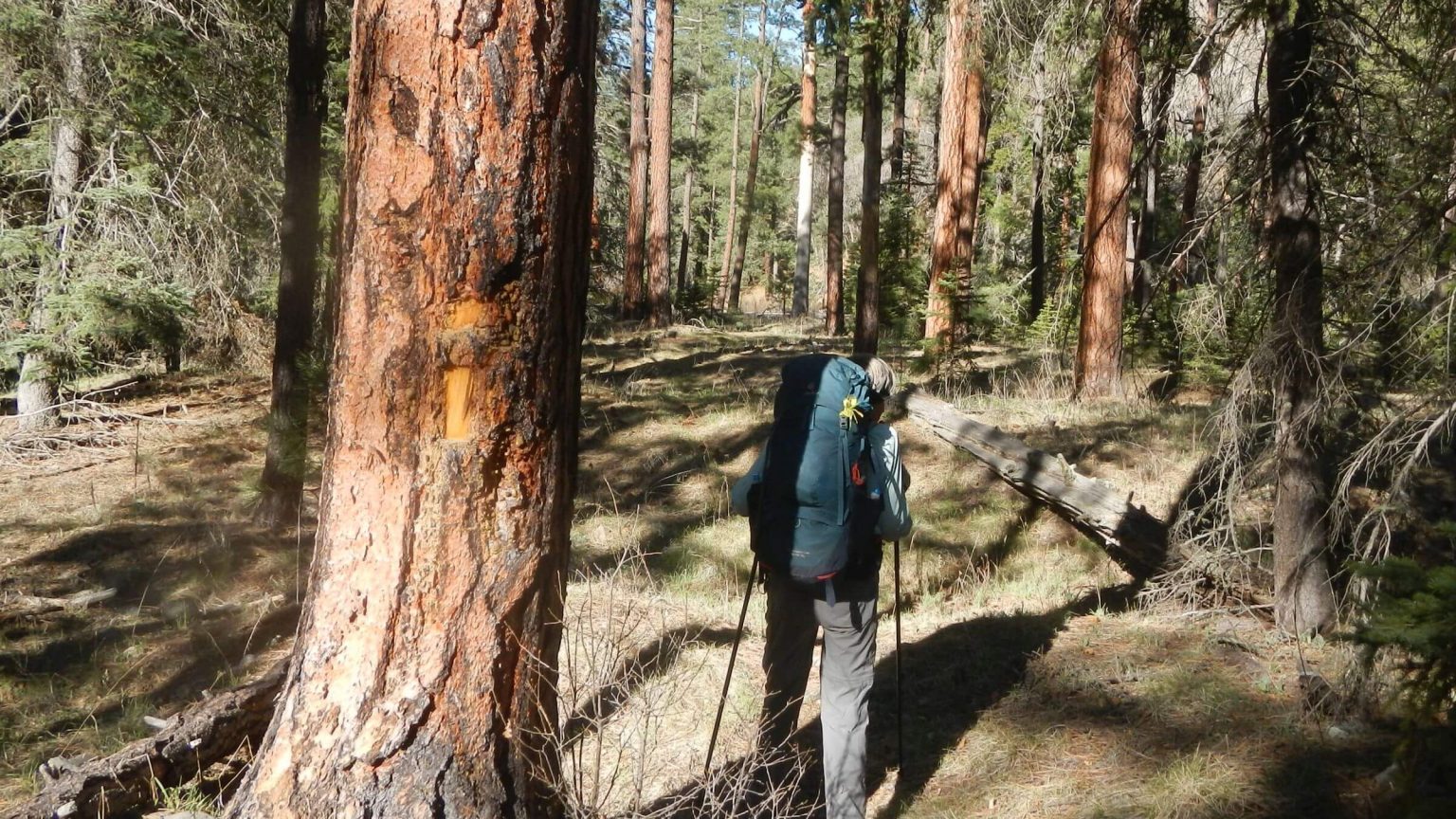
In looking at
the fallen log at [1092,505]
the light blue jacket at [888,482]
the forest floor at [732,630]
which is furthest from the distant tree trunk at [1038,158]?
the light blue jacket at [888,482]

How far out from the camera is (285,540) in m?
8.55

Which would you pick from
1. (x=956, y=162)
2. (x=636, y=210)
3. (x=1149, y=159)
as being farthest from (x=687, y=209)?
(x=1149, y=159)

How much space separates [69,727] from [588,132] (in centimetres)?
497

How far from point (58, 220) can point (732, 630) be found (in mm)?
9754

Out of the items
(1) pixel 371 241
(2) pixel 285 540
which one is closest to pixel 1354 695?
(1) pixel 371 241

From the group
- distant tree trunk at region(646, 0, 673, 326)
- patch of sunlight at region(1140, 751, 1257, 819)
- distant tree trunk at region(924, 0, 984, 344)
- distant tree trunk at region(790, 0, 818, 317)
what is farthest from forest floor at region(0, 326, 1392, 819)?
distant tree trunk at region(790, 0, 818, 317)

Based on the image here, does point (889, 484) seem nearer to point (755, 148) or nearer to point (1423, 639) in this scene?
point (1423, 639)

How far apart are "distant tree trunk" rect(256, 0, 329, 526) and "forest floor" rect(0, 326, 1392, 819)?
0.70 m

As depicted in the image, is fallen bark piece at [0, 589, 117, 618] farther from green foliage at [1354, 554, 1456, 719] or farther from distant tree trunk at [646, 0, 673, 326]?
distant tree trunk at [646, 0, 673, 326]

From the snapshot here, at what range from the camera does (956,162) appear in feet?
47.2

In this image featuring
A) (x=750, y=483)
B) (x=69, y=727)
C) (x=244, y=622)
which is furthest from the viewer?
(x=244, y=622)

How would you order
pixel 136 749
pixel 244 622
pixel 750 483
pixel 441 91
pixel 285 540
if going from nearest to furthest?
pixel 441 91
pixel 136 749
pixel 750 483
pixel 244 622
pixel 285 540

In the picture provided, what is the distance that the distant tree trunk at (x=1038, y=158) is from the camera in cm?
1016

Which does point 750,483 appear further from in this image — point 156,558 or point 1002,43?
point 1002,43
